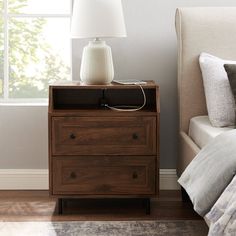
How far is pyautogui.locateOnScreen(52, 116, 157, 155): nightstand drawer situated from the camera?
329 cm

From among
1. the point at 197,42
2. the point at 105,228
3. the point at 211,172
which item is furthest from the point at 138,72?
the point at 211,172

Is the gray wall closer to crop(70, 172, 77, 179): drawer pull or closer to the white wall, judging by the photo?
the white wall

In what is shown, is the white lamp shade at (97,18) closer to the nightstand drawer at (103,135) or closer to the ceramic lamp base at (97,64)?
the ceramic lamp base at (97,64)

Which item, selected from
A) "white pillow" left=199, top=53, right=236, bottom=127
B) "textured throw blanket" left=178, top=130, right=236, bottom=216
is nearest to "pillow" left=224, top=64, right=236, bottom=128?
"white pillow" left=199, top=53, right=236, bottom=127

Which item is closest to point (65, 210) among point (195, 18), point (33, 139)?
point (33, 139)

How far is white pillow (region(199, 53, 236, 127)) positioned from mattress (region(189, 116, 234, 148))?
0.19 ft

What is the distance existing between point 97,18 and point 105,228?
A: 1.18 m

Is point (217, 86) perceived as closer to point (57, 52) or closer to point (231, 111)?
point (231, 111)

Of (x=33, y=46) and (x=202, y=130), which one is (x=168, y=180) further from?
(x=33, y=46)

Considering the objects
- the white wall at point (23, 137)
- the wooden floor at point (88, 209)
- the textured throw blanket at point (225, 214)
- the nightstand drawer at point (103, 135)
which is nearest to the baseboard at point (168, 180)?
the wooden floor at point (88, 209)

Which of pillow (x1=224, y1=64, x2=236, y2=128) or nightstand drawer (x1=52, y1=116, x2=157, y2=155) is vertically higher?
pillow (x1=224, y1=64, x2=236, y2=128)

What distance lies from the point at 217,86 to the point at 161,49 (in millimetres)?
652

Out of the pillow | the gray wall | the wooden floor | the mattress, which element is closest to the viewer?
the mattress

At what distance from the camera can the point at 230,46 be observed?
11.7 ft
